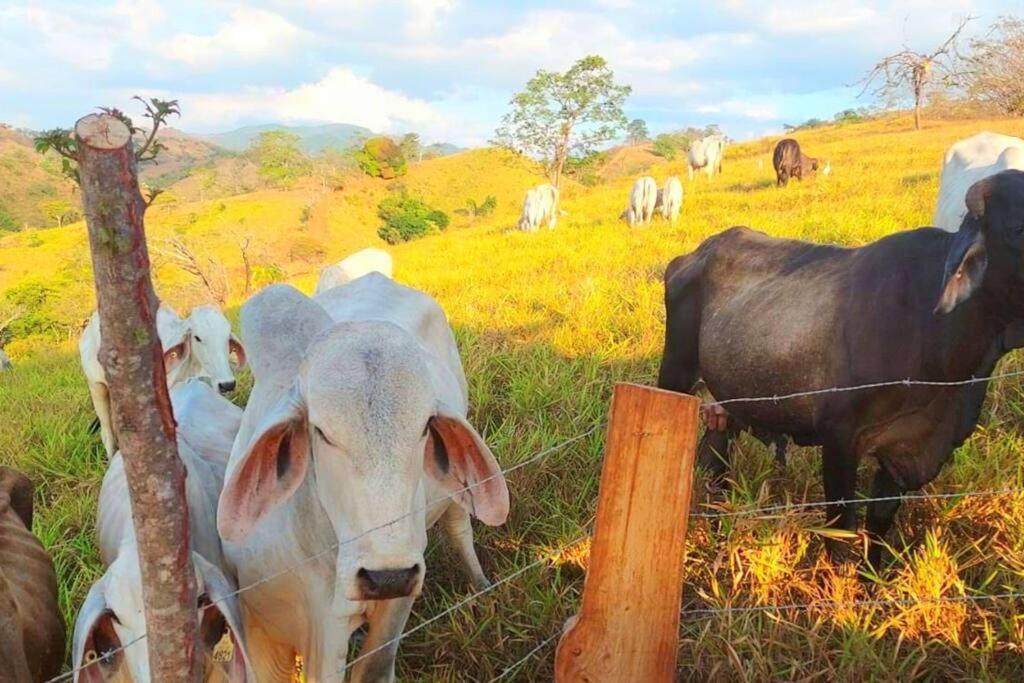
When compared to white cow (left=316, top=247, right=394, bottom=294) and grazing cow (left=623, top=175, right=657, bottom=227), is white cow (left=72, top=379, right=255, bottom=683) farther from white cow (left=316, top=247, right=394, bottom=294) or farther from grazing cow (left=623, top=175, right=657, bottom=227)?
grazing cow (left=623, top=175, right=657, bottom=227)

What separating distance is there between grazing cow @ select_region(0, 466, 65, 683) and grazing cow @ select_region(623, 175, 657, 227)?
496 inches

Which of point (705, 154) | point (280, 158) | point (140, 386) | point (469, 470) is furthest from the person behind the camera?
point (280, 158)

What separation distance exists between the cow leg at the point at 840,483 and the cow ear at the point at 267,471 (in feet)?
6.56

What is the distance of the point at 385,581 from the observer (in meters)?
1.88

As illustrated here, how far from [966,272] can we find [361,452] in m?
2.09

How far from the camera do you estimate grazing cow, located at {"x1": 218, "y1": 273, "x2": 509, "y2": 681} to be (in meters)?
1.93

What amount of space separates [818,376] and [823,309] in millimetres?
277

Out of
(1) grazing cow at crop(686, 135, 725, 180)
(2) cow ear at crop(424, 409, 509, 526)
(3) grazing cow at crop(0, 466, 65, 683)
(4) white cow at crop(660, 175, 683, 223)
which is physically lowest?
(3) grazing cow at crop(0, 466, 65, 683)

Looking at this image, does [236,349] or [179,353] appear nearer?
[179,353]

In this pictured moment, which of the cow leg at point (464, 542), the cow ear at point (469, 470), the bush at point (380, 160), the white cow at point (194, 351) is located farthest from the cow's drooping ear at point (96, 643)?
the bush at point (380, 160)

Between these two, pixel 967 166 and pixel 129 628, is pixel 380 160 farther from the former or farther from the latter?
pixel 129 628

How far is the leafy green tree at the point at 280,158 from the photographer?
58188mm

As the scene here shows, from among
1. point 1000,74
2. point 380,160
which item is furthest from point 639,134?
point 1000,74

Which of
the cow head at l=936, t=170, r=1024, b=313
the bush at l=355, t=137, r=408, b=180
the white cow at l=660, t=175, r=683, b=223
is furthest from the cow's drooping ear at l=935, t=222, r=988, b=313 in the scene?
the bush at l=355, t=137, r=408, b=180
